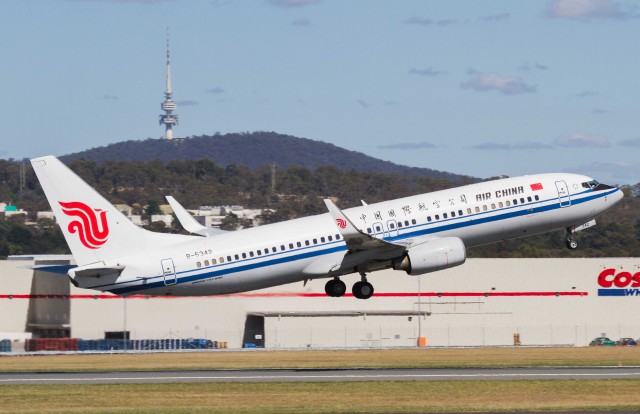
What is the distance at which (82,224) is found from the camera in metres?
71.0

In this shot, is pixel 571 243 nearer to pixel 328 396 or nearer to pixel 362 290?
pixel 362 290

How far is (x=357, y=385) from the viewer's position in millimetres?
63531

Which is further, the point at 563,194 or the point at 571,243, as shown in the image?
the point at 571,243

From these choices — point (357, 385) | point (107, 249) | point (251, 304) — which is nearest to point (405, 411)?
point (357, 385)

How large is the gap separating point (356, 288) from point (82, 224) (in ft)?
55.2

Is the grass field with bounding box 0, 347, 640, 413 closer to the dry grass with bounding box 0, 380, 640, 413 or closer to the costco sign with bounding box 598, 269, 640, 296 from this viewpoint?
the dry grass with bounding box 0, 380, 640, 413

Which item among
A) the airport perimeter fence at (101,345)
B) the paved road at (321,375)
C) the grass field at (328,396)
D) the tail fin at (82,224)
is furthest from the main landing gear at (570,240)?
the airport perimeter fence at (101,345)

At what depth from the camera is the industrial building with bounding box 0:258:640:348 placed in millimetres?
112438

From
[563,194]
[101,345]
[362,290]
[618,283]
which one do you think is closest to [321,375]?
[362,290]

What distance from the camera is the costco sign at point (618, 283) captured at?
129625mm

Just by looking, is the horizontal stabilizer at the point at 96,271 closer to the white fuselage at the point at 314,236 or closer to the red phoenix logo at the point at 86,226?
the white fuselage at the point at 314,236

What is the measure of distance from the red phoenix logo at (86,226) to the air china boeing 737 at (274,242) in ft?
0.19

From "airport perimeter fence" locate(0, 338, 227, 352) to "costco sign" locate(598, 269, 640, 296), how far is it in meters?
43.8

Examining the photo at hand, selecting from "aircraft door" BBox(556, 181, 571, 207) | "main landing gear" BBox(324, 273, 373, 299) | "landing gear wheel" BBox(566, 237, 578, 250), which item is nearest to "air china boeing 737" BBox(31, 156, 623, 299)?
"main landing gear" BBox(324, 273, 373, 299)
